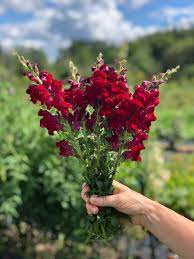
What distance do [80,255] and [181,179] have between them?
1.42 metres

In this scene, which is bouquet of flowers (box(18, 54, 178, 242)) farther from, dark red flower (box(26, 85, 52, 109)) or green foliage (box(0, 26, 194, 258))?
green foliage (box(0, 26, 194, 258))

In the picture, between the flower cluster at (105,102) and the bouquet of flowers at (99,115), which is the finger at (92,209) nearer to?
the bouquet of flowers at (99,115)

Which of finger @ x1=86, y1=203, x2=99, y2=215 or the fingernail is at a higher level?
the fingernail

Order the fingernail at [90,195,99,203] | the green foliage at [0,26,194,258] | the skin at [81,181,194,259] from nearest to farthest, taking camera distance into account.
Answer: the skin at [81,181,194,259] < the fingernail at [90,195,99,203] < the green foliage at [0,26,194,258]

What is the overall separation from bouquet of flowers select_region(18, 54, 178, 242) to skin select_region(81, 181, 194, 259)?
61mm

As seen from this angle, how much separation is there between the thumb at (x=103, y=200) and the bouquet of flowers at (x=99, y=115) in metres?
0.03

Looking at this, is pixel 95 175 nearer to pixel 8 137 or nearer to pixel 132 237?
pixel 8 137

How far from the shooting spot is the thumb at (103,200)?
184cm

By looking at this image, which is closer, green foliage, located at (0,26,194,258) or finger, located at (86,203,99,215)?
finger, located at (86,203,99,215)

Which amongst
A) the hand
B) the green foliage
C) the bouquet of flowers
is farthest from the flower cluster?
the green foliage

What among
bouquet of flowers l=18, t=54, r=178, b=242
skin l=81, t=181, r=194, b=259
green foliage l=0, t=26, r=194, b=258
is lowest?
skin l=81, t=181, r=194, b=259

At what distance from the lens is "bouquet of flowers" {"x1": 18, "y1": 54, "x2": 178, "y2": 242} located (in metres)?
1.78

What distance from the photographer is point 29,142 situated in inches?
172

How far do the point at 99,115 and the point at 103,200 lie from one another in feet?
0.89
